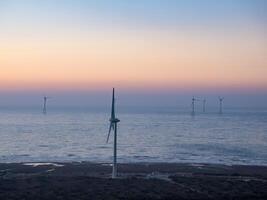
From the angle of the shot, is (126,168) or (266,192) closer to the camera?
(266,192)

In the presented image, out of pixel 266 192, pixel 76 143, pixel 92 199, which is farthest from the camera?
pixel 76 143

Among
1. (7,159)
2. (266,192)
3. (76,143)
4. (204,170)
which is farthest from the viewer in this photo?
(76,143)

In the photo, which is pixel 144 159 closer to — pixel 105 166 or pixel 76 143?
pixel 105 166

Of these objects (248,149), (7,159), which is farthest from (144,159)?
(248,149)

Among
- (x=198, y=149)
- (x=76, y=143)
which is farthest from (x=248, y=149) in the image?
(x=76, y=143)

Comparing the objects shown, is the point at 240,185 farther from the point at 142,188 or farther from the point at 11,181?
the point at 11,181

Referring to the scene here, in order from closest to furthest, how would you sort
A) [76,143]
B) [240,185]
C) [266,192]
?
[266,192], [240,185], [76,143]

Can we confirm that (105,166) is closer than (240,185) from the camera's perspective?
No

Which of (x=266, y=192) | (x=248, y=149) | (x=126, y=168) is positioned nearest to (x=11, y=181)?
(x=126, y=168)

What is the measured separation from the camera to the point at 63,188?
1391 inches

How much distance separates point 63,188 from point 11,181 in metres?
5.21

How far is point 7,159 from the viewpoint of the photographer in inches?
2399

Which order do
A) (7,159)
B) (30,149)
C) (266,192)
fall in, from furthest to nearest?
(30,149)
(7,159)
(266,192)

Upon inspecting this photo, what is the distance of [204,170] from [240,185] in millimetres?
13083
